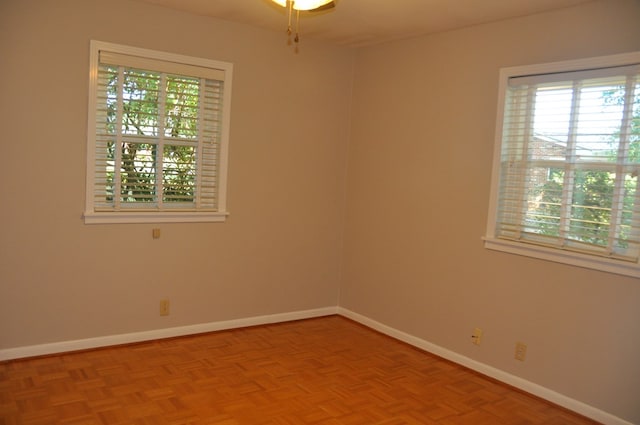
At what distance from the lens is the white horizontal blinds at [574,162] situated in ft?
10.1

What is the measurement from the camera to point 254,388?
3.35 meters

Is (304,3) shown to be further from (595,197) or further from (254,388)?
(254,388)

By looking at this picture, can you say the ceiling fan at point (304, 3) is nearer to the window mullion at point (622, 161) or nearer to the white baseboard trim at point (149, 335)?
the window mullion at point (622, 161)

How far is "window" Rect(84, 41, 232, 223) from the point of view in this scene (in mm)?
3727

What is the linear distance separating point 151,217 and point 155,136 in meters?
0.61

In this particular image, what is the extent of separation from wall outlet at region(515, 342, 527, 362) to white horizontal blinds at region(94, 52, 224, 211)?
2514mm

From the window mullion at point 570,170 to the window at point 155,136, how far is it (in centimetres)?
251

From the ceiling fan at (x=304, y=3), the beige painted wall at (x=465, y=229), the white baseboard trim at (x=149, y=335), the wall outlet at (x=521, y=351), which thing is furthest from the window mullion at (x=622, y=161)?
the white baseboard trim at (x=149, y=335)

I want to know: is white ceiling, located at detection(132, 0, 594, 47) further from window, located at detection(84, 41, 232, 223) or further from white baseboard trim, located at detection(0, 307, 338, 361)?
white baseboard trim, located at detection(0, 307, 338, 361)

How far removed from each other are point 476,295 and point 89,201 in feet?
9.37

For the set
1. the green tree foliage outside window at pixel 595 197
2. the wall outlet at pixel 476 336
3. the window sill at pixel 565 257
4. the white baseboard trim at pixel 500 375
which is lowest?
the white baseboard trim at pixel 500 375

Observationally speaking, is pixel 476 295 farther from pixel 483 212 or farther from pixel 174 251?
pixel 174 251

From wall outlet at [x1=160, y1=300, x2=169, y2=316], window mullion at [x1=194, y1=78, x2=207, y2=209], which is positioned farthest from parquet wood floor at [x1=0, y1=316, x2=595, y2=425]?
window mullion at [x1=194, y1=78, x2=207, y2=209]

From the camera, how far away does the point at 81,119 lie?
11.9 feet
